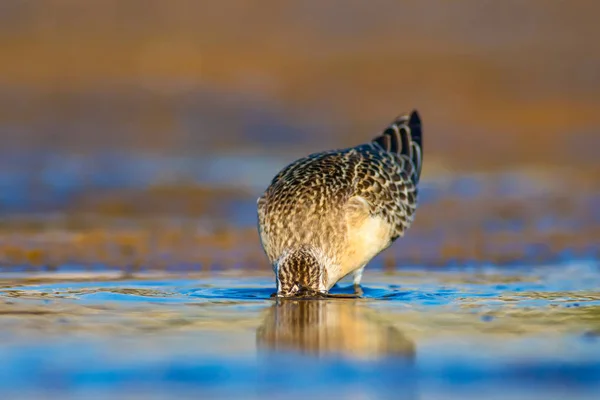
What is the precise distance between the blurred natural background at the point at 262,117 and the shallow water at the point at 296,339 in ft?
5.68

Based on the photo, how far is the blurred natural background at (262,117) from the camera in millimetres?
12531

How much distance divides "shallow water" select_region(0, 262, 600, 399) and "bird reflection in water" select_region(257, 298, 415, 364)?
1 cm

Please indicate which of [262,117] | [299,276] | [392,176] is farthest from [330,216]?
[262,117]

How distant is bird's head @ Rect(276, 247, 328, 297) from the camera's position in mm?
8859

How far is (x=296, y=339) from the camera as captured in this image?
7.25 m

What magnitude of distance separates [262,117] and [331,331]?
11585 millimetres

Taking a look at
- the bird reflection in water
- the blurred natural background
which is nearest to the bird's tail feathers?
the blurred natural background

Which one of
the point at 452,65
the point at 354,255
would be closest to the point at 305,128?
the point at 452,65

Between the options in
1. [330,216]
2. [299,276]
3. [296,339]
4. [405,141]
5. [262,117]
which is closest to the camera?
[296,339]

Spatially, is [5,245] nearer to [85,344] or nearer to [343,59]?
[85,344]

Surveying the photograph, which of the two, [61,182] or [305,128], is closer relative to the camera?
[61,182]

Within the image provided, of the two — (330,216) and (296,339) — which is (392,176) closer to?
(330,216)

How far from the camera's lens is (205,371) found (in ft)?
20.8

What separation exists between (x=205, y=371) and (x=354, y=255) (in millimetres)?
3415
